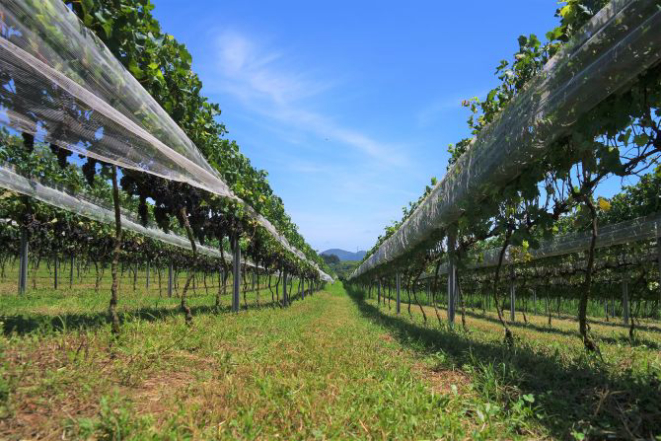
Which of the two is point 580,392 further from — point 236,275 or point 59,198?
point 59,198

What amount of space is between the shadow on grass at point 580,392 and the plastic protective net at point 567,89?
1930 millimetres

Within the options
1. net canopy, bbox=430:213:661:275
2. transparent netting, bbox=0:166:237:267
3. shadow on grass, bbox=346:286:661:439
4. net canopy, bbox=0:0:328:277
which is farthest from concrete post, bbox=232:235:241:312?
shadow on grass, bbox=346:286:661:439

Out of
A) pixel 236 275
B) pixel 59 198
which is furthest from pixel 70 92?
pixel 236 275

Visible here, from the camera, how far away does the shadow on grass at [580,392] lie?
8.05ft

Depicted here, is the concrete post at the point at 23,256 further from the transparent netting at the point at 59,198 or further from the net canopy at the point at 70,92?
the net canopy at the point at 70,92

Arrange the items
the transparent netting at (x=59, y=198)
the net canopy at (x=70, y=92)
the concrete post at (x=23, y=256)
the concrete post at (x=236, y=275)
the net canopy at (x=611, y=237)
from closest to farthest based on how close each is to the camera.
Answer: the net canopy at (x=70, y=92)
the transparent netting at (x=59, y=198)
the net canopy at (x=611, y=237)
the concrete post at (x=236, y=275)
the concrete post at (x=23, y=256)

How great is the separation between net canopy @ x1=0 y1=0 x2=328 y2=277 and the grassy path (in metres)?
1.74

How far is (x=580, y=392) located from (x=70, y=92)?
445 centimetres

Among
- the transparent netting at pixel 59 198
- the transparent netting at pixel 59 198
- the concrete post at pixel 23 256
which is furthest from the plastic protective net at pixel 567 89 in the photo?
the concrete post at pixel 23 256

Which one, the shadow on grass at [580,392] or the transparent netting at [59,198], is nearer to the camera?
the shadow on grass at [580,392]

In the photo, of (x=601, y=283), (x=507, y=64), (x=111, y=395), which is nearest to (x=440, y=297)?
(x=601, y=283)

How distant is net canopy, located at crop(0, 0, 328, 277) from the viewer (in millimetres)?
2400

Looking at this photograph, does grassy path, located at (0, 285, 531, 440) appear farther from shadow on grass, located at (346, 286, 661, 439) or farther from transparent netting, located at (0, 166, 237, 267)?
transparent netting, located at (0, 166, 237, 267)

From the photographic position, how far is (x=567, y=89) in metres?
2.81
